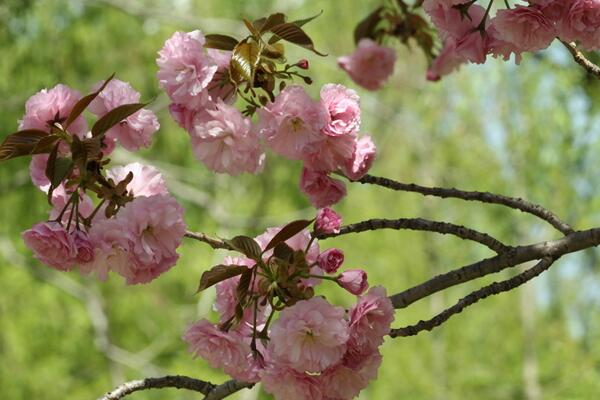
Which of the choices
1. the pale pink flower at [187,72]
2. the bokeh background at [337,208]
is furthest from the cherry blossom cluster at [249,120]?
the bokeh background at [337,208]

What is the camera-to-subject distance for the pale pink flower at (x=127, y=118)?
1.45m

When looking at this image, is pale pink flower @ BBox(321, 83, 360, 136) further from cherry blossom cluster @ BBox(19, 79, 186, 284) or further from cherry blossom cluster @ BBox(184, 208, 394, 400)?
cherry blossom cluster @ BBox(19, 79, 186, 284)

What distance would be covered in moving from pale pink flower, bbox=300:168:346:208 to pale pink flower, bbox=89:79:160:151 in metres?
0.24

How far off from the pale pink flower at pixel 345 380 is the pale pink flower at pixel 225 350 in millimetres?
93

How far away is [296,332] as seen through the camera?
4.15 feet

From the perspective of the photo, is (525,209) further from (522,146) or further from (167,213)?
(522,146)

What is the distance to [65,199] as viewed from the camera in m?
1.45

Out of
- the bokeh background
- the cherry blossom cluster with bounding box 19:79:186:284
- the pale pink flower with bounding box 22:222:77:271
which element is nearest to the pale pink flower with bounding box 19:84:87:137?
the cherry blossom cluster with bounding box 19:79:186:284

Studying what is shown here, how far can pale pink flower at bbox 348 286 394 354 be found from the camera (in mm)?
1350

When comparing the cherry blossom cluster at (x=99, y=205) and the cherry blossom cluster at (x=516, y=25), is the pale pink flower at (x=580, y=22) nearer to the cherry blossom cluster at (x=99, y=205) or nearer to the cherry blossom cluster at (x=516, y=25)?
the cherry blossom cluster at (x=516, y=25)

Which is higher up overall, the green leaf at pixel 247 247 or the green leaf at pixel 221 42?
the green leaf at pixel 221 42

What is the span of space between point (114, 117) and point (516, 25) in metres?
0.56

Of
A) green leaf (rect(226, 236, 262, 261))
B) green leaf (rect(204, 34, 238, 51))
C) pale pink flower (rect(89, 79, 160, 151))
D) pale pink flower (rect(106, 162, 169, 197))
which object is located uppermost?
green leaf (rect(204, 34, 238, 51))

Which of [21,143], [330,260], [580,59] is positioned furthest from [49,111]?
[580,59]
